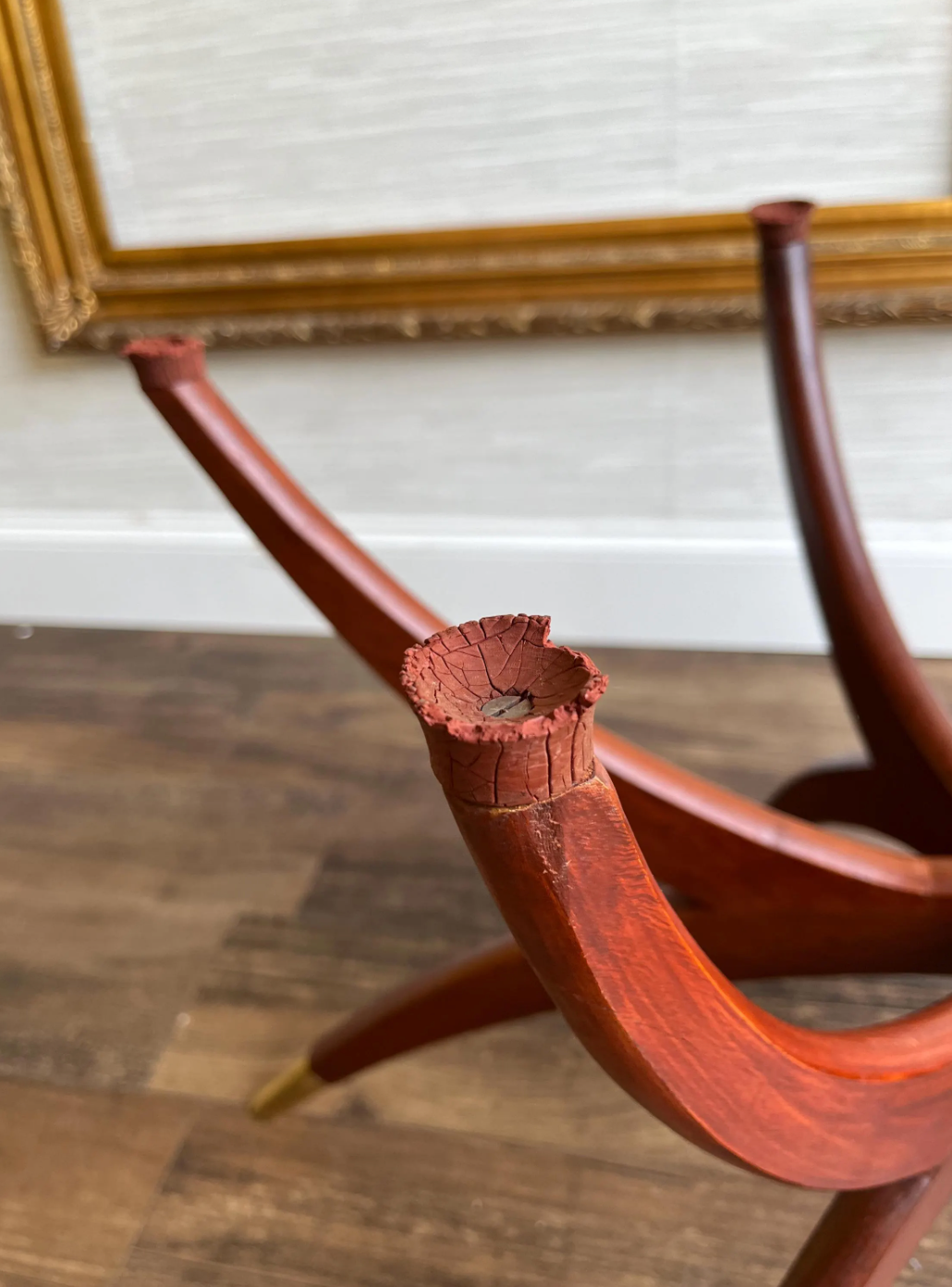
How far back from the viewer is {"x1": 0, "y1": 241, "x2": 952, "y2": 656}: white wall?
4.53 feet

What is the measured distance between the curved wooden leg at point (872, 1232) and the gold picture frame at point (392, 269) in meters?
1.04

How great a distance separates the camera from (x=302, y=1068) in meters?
0.84

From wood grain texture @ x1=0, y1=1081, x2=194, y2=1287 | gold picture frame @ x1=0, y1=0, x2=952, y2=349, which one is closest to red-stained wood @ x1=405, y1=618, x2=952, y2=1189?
wood grain texture @ x1=0, y1=1081, x2=194, y2=1287

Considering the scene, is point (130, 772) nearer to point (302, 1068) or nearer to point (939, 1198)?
point (302, 1068)

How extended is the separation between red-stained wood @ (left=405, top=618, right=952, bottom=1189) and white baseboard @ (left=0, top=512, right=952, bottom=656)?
42.4 inches

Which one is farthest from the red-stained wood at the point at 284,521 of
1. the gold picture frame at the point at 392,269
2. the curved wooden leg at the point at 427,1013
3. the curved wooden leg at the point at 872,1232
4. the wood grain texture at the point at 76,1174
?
the gold picture frame at the point at 392,269

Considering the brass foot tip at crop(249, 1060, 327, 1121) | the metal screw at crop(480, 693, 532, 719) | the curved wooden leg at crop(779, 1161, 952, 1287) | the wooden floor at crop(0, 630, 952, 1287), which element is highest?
the metal screw at crop(480, 693, 532, 719)

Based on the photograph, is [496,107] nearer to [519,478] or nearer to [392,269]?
[392,269]

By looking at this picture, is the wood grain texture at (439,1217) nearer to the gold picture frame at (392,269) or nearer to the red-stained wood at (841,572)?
the red-stained wood at (841,572)

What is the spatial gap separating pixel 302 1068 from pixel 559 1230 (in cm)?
24

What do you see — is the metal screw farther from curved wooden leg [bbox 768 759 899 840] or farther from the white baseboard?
the white baseboard

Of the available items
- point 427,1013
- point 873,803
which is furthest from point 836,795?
point 427,1013

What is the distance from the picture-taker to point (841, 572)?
2.51 ft

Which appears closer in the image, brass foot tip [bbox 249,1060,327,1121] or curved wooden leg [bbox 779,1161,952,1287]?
curved wooden leg [bbox 779,1161,952,1287]
